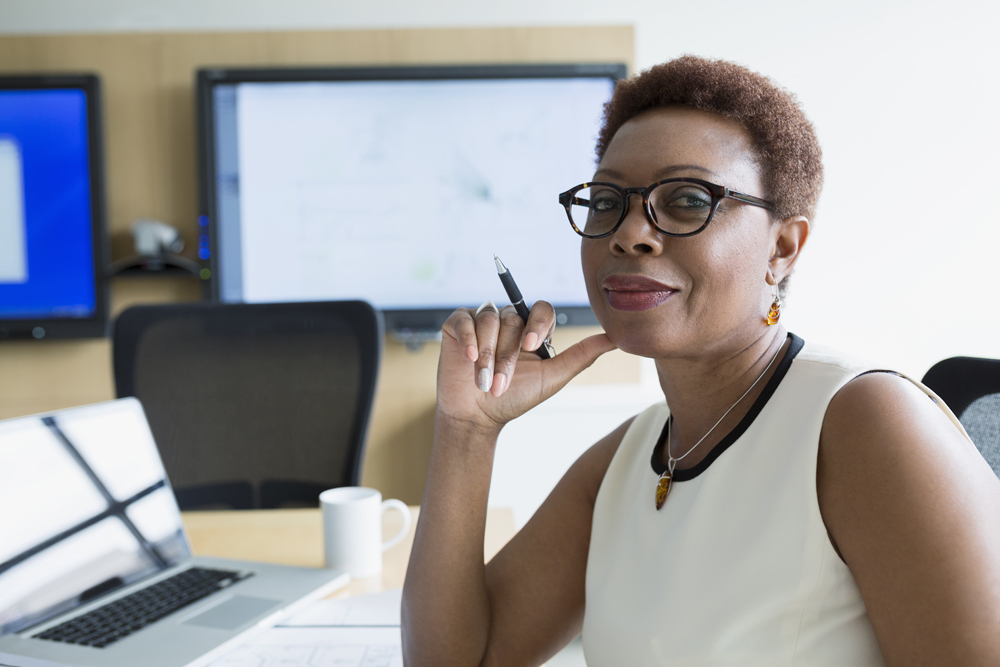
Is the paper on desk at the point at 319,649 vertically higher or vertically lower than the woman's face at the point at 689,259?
lower

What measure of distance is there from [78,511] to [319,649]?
0.41 metres

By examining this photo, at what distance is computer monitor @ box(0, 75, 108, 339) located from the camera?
2.72 meters

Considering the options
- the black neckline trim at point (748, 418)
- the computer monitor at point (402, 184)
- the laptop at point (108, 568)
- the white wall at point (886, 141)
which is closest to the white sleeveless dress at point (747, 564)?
the black neckline trim at point (748, 418)

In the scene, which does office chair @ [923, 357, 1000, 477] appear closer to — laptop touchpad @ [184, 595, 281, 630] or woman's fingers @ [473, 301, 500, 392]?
woman's fingers @ [473, 301, 500, 392]

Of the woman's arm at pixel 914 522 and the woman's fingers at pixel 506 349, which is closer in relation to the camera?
the woman's arm at pixel 914 522

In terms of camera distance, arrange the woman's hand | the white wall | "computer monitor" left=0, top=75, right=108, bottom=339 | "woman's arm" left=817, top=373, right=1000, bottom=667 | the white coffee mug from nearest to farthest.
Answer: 1. "woman's arm" left=817, top=373, right=1000, bottom=667
2. the woman's hand
3. the white coffee mug
4. "computer monitor" left=0, top=75, right=108, bottom=339
5. the white wall

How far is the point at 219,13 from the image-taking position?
280cm

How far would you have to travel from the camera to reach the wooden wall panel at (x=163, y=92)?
109 inches

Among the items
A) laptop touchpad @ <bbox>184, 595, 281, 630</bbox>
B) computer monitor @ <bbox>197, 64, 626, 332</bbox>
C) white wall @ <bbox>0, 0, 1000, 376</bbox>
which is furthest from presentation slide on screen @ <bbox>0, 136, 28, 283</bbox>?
laptop touchpad @ <bbox>184, 595, 281, 630</bbox>

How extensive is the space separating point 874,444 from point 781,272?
0.92 ft

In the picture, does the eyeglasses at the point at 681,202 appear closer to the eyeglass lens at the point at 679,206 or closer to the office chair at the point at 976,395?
the eyeglass lens at the point at 679,206

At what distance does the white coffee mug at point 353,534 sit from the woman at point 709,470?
0.18 m

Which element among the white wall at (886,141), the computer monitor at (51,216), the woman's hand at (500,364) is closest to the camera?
the woman's hand at (500,364)

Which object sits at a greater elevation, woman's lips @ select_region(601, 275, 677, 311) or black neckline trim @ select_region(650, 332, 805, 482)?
woman's lips @ select_region(601, 275, 677, 311)
